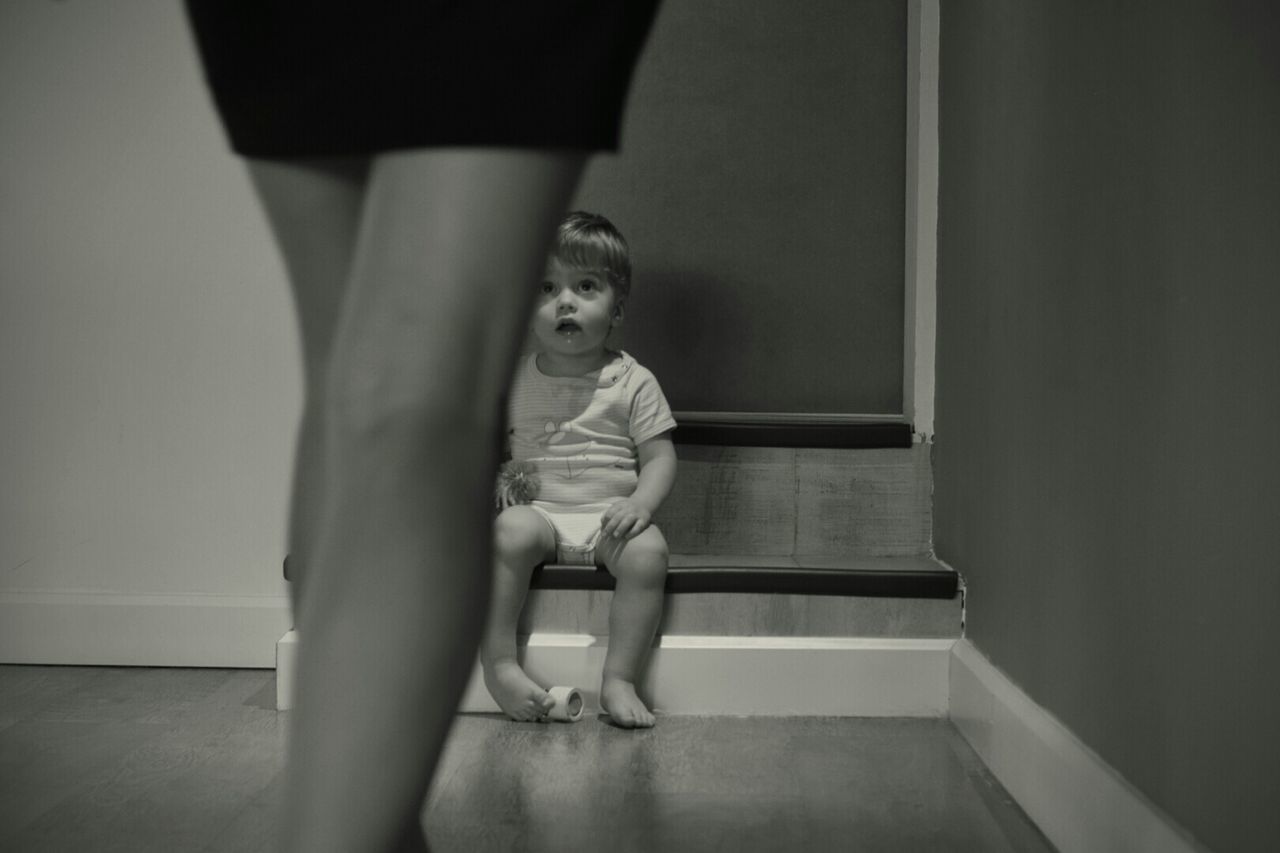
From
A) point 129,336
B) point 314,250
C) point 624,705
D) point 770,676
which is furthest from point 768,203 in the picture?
point 314,250

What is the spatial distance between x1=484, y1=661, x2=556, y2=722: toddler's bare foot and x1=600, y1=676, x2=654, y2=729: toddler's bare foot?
0.08 meters

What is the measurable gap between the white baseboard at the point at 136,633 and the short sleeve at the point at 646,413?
0.67 m

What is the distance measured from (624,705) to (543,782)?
32 centimetres

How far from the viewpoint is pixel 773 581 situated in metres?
2.04

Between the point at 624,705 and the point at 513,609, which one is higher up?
the point at 513,609

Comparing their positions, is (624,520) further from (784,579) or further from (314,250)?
(314,250)

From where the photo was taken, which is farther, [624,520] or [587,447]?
[587,447]

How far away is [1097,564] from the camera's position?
1336 millimetres

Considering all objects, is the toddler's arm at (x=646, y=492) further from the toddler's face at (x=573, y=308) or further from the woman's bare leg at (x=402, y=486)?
Result: the woman's bare leg at (x=402, y=486)

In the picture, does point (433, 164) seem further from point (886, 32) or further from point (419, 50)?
point (886, 32)

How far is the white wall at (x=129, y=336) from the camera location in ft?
7.50

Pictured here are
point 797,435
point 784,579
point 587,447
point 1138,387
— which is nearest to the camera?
point 1138,387

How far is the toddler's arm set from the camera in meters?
2.01

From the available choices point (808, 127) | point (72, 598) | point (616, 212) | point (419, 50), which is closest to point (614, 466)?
point (616, 212)
